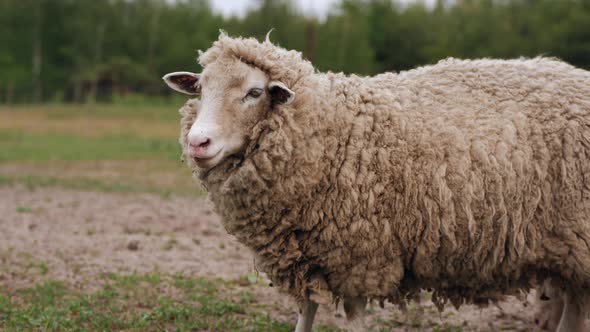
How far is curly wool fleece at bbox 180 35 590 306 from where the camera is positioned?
4.43m

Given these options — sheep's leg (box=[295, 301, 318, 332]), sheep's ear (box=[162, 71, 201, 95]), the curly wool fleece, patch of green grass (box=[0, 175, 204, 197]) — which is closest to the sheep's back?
the curly wool fleece

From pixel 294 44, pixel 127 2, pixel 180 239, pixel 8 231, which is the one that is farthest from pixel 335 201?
pixel 127 2

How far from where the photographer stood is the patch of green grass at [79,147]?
18.9 meters

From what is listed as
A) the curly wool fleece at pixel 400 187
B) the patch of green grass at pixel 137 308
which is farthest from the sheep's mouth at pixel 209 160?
the patch of green grass at pixel 137 308

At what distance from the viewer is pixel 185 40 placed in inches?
2085

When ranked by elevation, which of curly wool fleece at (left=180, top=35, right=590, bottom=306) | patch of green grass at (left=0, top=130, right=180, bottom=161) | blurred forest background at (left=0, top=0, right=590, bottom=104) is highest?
blurred forest background at (left=0, top=0, right=590, bottom=104)

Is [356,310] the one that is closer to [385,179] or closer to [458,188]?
[385,179]

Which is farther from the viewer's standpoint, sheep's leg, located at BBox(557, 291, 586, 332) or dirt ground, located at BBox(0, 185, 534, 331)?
dirt ground, located at BBox(0, 185, 534, 331)

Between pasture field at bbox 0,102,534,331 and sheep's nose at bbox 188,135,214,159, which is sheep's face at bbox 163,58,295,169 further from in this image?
pasture field at bbox 0,102,534,331

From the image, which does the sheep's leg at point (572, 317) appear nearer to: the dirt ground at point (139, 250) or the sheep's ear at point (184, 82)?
the dirt ground at point (139, 250)

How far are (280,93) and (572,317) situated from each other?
2.82 metres

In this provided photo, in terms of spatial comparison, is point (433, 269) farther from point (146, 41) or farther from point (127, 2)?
point (127, 2)

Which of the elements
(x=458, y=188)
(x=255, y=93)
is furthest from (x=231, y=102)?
(x=458, y=188)

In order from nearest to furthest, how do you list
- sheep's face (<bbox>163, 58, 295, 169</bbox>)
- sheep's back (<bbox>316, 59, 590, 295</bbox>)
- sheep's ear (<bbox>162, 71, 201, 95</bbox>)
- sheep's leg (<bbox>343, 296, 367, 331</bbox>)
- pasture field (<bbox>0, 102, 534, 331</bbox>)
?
1. sheep's face (<bbox>163, 58, 295, 169</bbox>)
2. sheep's back (<bbox>316, 59, 590, 295</bbox>)
3. sheep's leg (<bbox>343, 296, 367, 331</bbox>)
4. sheep's ear (<bbox>162, 71, 201, 95</bbox>)
5. pasture field (<bbox>0, 102, 534, 331</bbox>)
